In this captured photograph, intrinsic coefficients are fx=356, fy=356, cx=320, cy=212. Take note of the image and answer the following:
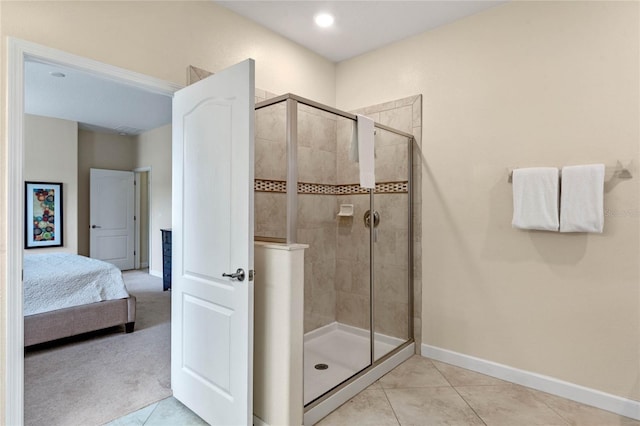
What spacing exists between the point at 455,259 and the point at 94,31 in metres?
2.98

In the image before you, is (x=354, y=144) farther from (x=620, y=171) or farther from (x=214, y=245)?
(x=620, y=171)

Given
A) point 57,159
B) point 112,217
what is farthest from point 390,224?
point 112,217

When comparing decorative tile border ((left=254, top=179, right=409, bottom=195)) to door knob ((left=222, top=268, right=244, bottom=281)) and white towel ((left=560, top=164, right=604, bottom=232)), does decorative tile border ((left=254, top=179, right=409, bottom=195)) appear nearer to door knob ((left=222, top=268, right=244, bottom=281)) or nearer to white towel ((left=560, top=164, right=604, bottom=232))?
door knob ((left=222, top=268, right=244, bottom=281))

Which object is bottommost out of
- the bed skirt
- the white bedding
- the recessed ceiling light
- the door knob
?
the bed skirt

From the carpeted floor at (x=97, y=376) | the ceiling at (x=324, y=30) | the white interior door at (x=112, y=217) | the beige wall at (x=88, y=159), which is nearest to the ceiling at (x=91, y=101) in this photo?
the ceiling at (x=324, y=30)

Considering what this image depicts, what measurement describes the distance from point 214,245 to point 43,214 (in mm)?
5333

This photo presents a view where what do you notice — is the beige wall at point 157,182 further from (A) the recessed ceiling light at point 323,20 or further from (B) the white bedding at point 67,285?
(A) the recessed ceiling light at point 323,20

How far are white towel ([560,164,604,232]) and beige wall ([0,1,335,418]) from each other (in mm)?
2327

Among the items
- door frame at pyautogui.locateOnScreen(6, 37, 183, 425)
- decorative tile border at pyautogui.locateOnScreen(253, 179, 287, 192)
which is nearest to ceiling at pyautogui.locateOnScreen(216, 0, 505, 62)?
decorative tile border at pyautogui.locateOnScreen(253, 179, 287, 192)

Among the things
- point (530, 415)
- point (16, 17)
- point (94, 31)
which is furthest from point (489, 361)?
point (16, 17)

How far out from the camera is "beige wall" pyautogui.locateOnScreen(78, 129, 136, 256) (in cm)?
661

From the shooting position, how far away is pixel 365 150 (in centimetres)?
270

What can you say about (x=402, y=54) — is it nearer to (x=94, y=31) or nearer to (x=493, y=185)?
(x=493, y=185)

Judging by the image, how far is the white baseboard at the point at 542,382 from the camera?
225cm
